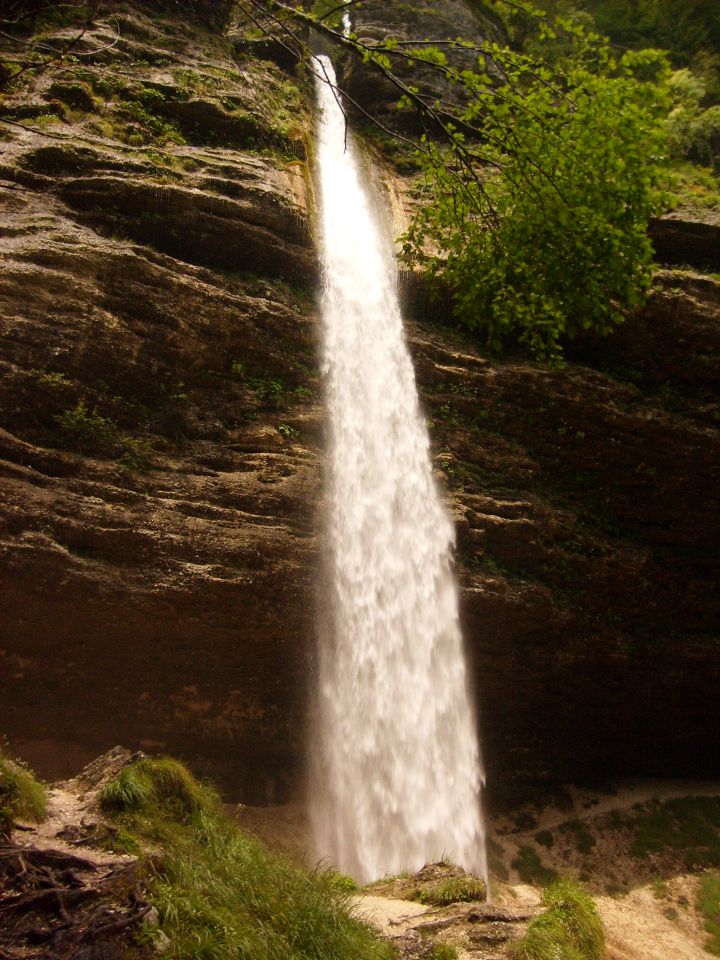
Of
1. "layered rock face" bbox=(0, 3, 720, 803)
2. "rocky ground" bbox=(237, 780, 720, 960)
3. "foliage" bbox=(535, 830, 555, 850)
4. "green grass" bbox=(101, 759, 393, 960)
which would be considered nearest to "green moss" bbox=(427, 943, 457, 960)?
"green grass" bbox=(101, 759, 393, 960)

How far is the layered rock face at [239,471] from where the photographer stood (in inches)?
370

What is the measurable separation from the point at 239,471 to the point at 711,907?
10.0 m

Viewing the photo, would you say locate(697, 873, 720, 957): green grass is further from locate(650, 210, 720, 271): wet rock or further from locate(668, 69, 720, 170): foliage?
locate(668, 69, 720, 170): foliage

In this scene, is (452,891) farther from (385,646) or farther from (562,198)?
(562,198)

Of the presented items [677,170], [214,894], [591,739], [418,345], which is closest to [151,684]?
[214,894]

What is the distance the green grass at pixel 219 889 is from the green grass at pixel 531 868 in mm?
6005

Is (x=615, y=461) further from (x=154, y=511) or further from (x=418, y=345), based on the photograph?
(x=154, y=511)

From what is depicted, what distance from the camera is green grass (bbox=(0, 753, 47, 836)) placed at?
5.08 meters

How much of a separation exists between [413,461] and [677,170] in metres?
10.1

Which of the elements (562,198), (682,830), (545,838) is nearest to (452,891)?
(545,838)

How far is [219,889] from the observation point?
5047 millimetres

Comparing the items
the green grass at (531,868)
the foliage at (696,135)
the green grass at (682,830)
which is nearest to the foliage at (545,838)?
the green grass at (531,868)

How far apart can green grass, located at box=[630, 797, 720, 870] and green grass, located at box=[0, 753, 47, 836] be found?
10486mm

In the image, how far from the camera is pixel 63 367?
9500mm
